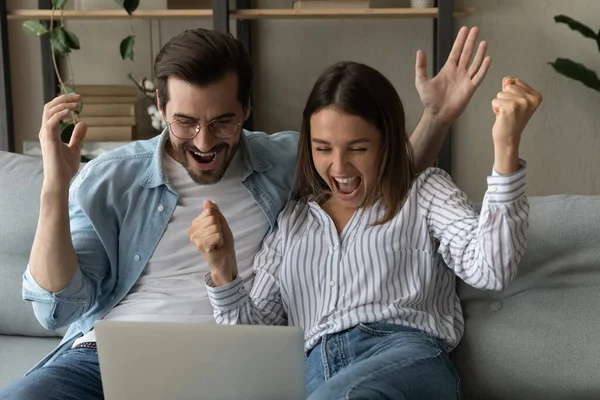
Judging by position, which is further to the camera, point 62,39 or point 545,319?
point 62,39

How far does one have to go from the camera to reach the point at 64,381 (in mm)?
1561

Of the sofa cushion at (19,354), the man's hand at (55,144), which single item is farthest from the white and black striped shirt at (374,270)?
the sofa cushion at (19,354)

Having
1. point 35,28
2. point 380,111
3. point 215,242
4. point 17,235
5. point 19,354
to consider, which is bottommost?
point 19,354

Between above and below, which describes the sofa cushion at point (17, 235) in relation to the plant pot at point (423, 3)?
below

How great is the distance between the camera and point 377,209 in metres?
1.69

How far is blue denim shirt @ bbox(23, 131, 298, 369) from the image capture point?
1.72m

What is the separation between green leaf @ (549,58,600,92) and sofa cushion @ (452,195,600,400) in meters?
1.39

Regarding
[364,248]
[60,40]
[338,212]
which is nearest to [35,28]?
[60,40]

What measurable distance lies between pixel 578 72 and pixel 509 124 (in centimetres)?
174

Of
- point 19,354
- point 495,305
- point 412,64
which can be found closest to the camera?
point 495,305

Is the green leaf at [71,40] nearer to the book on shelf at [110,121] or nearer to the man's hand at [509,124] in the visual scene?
the book on shelf at [110,121]

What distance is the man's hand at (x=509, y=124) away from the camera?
1.43 m

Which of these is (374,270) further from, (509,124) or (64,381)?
(64,381)

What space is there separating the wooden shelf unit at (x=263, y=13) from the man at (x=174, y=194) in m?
1.04
